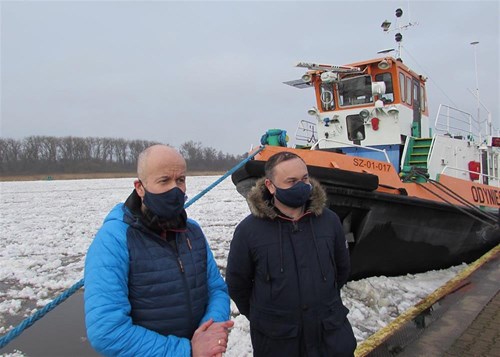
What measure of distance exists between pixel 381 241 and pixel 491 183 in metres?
4.86

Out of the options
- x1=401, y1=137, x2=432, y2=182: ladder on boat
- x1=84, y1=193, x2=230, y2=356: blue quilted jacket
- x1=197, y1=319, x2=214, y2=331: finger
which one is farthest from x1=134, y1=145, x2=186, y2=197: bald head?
x1=401, y1=137, x2=432, y2=182: ladder on boat

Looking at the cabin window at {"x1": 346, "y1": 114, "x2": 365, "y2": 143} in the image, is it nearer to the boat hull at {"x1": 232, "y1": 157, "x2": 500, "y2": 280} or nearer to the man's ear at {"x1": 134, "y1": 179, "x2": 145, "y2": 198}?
the boat hull at {"x1": 232, "y1": 157, "x2": 500, "y2": 280}

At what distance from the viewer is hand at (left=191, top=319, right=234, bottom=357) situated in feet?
4.83

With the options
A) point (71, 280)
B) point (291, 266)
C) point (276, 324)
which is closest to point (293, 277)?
point (291, 266)

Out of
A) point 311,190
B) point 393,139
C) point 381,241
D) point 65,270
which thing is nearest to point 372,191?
point 381,241

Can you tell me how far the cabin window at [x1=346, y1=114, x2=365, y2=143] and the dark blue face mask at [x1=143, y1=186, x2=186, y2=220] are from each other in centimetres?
567

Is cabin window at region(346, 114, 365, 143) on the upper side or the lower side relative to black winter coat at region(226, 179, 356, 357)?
upper

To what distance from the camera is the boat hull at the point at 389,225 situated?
4.64 m

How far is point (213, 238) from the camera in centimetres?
830

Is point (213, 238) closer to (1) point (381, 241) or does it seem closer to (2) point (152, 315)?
(1) point (381, 241)

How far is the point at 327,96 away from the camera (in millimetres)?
6957

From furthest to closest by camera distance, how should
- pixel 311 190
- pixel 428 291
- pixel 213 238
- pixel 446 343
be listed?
1. pixel 213 238
2. pixel 428 291
3. pixel 446 343
4. pixel 311 190

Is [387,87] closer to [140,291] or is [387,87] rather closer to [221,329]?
[221,329]

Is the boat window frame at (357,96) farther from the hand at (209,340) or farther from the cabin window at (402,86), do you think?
the hand at (209,340)
